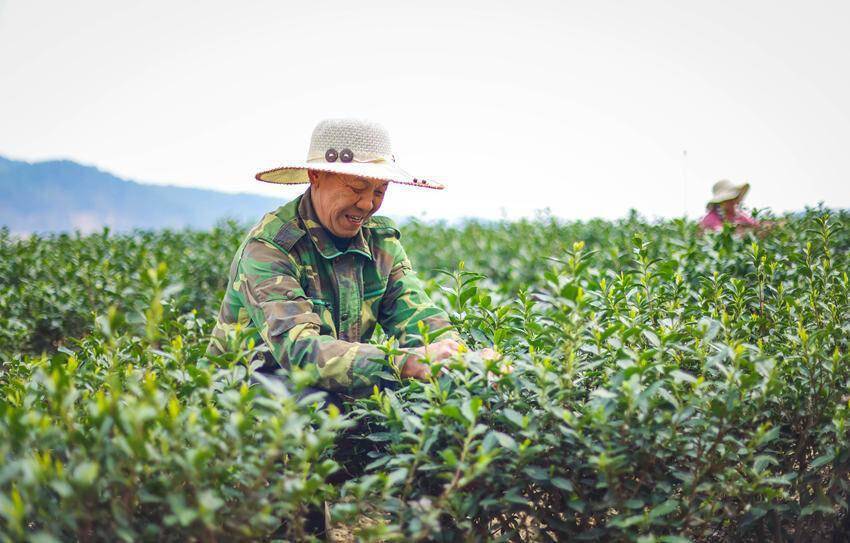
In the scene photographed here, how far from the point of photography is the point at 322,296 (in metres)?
2.96

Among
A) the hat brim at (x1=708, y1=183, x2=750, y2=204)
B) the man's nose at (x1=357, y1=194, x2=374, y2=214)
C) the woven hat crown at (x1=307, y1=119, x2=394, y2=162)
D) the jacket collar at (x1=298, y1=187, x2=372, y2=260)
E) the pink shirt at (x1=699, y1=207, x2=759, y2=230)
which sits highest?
the hat brim at (x1=708, y1=183, x2=750, y2=204)

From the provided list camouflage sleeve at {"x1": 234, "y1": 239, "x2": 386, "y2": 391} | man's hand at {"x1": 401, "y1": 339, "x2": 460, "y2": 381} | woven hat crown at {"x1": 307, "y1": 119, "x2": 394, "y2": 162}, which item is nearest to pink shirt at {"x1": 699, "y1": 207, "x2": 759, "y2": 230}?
woven hat crown at {"x1": 307, "y1": 119, "x2": 394, "y2": 162}

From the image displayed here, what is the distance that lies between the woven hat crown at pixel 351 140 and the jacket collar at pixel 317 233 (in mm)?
218

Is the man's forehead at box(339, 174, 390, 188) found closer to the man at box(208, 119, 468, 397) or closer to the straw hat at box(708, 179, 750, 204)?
the man at box(208, 119, 468, 397)

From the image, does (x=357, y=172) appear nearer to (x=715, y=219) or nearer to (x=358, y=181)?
(x=358, y=181)

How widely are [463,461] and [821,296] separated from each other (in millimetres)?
1921

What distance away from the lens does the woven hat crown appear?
285 centimetres

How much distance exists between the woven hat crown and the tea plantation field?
2.36ft

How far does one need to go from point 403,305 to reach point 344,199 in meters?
0.62

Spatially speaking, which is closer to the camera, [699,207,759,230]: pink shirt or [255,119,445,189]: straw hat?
[255,119,445,189]: straw hat

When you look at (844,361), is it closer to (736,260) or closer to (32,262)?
(736,260)

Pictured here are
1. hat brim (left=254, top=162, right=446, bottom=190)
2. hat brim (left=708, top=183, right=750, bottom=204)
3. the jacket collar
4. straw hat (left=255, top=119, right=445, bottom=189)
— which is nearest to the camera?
hat brim (left=254, top=162, right=446, bottom=190)

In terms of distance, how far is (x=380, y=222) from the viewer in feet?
10.7

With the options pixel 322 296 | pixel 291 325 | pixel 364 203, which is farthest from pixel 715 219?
pixel 291 325
